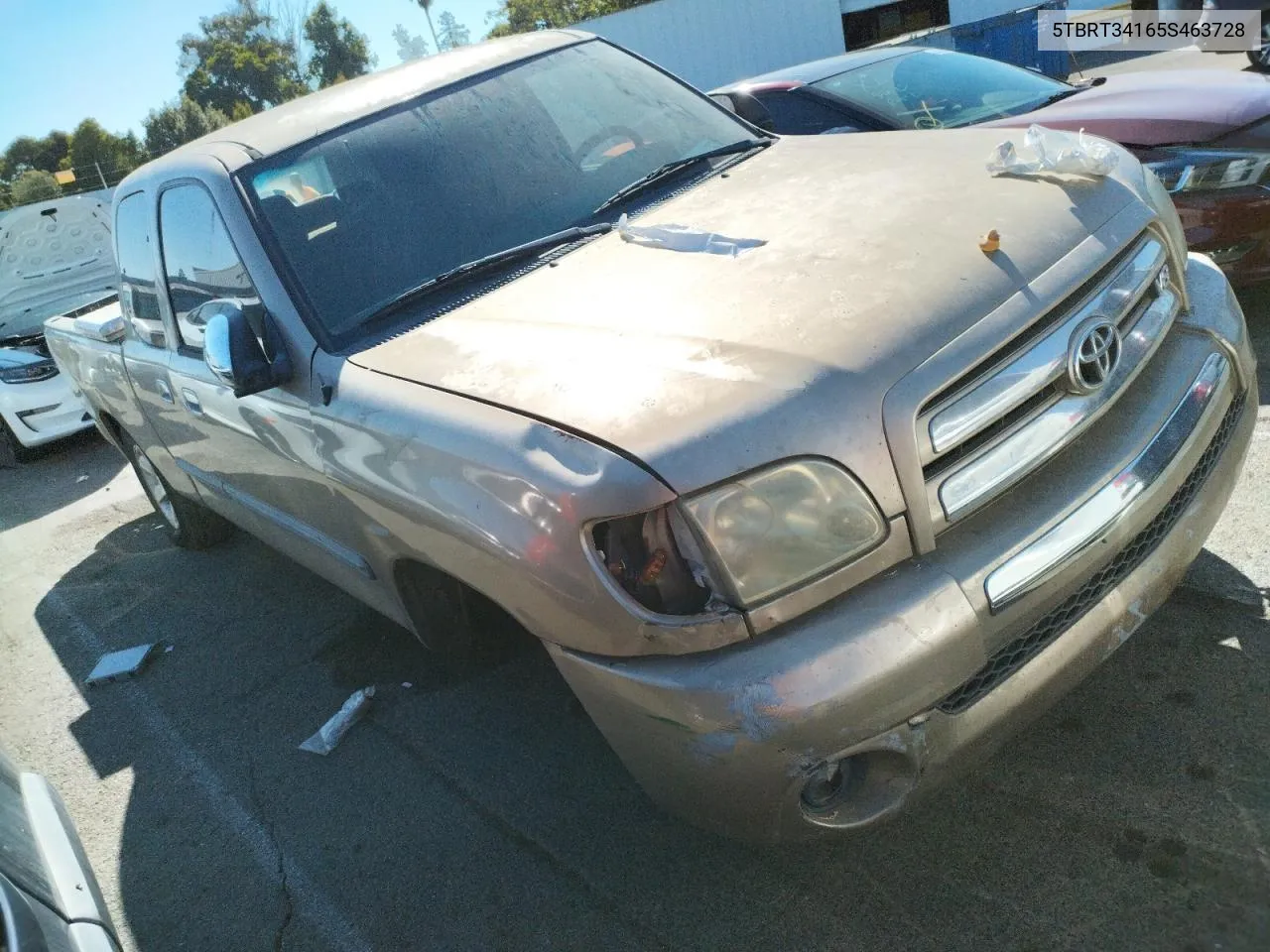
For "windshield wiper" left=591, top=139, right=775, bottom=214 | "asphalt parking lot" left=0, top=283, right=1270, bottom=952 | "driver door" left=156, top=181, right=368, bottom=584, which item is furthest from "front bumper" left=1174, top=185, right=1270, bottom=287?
"driver door" left=156, top=181, right=368, bottom=584

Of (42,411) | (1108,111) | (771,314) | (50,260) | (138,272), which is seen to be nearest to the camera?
(771,314)

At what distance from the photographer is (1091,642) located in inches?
79.4

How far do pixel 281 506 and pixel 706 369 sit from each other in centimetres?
189

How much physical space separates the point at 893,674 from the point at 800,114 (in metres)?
4.25

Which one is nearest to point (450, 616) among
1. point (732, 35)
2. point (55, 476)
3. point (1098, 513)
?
point (1098, 513)

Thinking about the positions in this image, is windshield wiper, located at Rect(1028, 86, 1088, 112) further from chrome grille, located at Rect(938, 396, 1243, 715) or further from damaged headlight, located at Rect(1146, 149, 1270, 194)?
chrome grille, located at Rect(938, 396, 1243, 715)


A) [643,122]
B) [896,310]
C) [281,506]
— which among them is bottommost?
[281,506]

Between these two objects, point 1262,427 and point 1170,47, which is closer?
point 1262,427

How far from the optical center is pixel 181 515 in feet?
17.1

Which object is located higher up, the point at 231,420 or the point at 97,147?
the point at 97,147

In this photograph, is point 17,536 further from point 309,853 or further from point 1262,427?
point 1262,427

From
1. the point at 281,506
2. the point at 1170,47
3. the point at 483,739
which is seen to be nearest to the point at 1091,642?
the point at 483,739

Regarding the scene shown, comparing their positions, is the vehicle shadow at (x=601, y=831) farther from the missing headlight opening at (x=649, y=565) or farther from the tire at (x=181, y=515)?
the tire at (x=181, y=515)

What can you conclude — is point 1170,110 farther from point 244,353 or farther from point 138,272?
point 138,272
